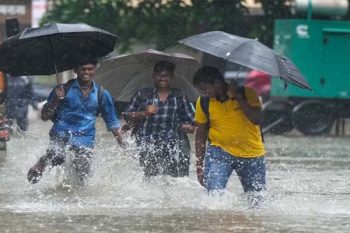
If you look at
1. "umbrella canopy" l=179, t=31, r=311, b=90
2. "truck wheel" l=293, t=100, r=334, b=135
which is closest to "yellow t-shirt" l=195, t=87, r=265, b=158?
"umbrella canopy" l=179, t=31, r=311, b=90

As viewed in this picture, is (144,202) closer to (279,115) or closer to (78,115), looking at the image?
(78,115)

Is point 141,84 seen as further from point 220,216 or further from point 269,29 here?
point 269,29

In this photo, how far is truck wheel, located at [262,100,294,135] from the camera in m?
21.6

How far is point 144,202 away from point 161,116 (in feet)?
2.64

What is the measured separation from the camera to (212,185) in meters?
8.95

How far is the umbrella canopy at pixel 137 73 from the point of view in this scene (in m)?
10.5

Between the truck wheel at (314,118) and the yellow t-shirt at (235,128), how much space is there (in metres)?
12.7

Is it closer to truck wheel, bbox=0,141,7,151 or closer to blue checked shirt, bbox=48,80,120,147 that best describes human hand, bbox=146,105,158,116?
blue checked shirt, bbox=48,80,120,147

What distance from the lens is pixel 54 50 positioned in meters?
10.2

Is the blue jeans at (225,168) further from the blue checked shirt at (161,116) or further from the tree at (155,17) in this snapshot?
the tree at (155,17)

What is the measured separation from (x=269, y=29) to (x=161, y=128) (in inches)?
524

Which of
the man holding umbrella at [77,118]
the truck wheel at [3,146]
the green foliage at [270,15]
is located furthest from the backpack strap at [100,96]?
the green foliage at [270,15]

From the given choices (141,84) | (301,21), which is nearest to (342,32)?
(301,21)

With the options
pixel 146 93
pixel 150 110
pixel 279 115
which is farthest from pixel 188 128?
pixel 279 115
